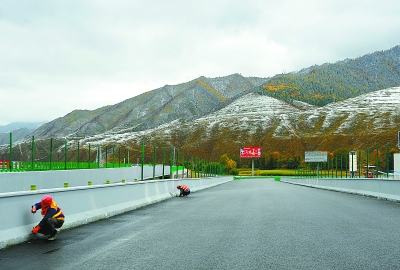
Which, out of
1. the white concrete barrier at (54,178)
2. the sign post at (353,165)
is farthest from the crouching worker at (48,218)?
the sign post at (353,165)

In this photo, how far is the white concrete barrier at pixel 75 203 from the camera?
29.1 feet

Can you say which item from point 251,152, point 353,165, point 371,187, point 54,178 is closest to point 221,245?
point 371,187

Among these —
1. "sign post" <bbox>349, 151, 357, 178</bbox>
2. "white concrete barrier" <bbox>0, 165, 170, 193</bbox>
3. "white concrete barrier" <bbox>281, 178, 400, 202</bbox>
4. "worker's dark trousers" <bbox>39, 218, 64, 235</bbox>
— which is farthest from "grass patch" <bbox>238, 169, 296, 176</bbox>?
"worker's dark trousers" <bbox>39, 218, 64, 235</bbox>

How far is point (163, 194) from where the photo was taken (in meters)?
22.5

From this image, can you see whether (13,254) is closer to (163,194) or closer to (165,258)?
(165,258)

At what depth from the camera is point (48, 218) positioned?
945cm

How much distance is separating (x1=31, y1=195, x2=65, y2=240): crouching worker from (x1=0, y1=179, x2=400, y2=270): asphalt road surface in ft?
0.72

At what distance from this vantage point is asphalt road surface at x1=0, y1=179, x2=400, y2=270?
6.92m

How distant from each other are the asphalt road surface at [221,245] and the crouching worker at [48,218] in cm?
22

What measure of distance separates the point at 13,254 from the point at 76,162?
28682 millimetres

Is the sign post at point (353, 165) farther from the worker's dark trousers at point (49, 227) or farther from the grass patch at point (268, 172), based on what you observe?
the grass patch at point (268, 172)

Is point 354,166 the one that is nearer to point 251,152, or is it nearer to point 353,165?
point 353,165

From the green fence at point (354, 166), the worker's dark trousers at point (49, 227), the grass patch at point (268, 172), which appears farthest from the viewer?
the grass patch at point (268, 172)

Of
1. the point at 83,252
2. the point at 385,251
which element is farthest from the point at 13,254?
the point at 385,251
